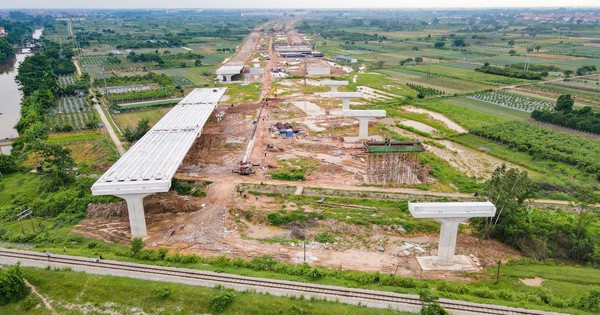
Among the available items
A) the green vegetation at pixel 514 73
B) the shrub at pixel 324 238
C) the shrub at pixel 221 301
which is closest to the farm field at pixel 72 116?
the shrub at pixel 324 238

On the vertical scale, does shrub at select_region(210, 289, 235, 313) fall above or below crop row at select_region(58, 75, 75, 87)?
below

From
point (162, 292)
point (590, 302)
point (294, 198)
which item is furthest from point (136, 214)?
point (590, 302)

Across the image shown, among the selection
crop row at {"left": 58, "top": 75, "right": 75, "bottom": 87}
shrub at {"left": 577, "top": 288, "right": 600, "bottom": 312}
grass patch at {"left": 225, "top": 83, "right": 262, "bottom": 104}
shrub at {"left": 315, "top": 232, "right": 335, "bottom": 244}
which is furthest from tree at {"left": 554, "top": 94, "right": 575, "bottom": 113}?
crop row at {"left": 58, "top": 75, "right": 75, "bottom": 87}

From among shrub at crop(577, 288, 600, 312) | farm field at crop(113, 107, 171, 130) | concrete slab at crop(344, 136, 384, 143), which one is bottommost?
shrub at crop(577, 288, 600, 312)

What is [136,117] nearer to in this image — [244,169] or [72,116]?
[72,116]

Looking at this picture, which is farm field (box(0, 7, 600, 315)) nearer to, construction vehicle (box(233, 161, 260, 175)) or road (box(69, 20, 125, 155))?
construction vehicle (box(233, 161, 260, 175))

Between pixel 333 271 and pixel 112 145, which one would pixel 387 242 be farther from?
pixel 112 145

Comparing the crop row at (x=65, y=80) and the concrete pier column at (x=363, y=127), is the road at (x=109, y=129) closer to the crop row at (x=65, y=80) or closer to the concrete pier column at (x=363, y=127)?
the crop row at (x=65, y=80)

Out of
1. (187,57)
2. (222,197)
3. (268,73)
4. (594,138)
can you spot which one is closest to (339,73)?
(268,73)
